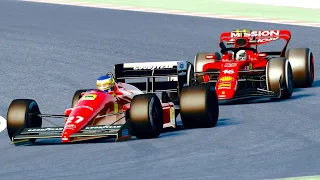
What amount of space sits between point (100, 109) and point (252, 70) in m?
4.95

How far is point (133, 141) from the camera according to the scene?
653 inches

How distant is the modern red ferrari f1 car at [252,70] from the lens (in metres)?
→ 20.6

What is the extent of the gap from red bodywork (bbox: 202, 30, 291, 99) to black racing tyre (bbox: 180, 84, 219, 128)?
2987 mm

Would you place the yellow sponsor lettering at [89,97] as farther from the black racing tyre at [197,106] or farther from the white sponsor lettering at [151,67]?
the white sponsor lettering at [151,67]

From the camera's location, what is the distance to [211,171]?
1381 cm

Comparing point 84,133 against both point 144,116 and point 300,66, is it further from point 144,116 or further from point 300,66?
point 300,66

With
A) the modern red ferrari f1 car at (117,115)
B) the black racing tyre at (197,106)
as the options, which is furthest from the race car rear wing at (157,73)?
the black racing tyre at (197,106)

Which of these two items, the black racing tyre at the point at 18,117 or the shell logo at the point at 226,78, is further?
the shell logo at the point at 226,78

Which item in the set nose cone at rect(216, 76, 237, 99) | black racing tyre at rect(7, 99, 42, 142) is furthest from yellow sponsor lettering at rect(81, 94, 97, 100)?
nose cone at rect(216, 76, 237, 99)

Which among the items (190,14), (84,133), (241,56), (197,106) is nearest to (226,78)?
(241,56)

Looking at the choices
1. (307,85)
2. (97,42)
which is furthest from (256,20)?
(307,85)

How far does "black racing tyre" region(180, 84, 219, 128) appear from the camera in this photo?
17156mm

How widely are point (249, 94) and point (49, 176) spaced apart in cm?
707

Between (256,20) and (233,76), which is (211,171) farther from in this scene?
(256,20)
